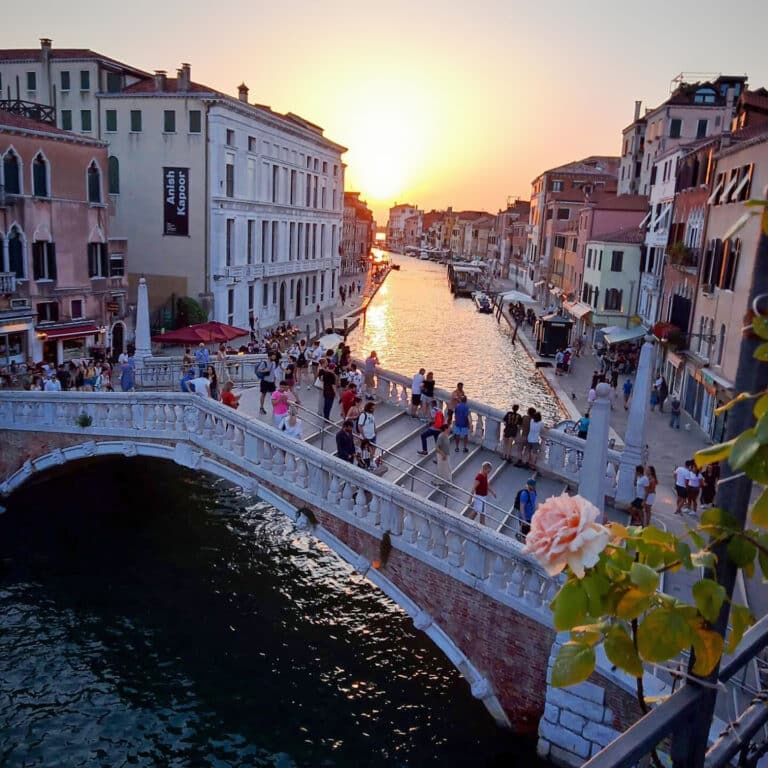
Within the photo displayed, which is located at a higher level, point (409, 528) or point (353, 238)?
point (353, 238)

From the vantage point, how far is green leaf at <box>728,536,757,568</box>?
6.51 ft

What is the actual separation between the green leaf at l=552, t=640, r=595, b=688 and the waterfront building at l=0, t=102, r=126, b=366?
988 inches

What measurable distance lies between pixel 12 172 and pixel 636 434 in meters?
20.9

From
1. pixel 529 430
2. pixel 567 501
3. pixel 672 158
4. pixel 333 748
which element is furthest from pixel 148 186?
pixel 567 501

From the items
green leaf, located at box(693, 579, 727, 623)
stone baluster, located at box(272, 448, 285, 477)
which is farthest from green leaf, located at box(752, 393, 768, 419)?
stone baluster, located at box(272, 448, 285, 477)

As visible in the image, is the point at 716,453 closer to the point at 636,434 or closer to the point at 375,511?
the point at 375,511

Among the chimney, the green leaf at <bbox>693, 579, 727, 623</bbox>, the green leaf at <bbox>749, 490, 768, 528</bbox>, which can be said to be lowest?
the green leaf at <bbox>693, 579, 727, 623</bbox>

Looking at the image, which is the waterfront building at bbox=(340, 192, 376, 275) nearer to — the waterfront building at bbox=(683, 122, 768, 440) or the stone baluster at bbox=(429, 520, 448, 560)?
the waterfront building at bbox=(683, 122, 768, 440)

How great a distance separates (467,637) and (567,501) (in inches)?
337

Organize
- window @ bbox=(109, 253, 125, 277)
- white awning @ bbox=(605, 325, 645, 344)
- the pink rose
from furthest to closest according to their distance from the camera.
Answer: white awning @ bbox=(605, 325, 645, 344) → window @ bbox=(109, 253, 125, 277) → the pink rose

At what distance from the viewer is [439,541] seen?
10352 mm

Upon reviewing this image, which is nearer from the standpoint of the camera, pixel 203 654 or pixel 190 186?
pixel 203 654

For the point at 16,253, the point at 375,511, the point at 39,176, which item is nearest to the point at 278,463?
the point at 375,511

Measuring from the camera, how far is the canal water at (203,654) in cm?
1023
